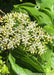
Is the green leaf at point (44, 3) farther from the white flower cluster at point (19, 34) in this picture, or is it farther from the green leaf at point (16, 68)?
the green leaf at point (16, 68)

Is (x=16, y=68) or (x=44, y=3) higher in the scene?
(x=44, y=3)

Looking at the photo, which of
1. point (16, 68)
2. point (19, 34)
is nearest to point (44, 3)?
point (19, 34)

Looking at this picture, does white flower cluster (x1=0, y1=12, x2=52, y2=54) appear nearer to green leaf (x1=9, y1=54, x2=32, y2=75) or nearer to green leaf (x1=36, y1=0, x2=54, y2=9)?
green leaf (x1=9, y1=54, x2=32, y2=75)

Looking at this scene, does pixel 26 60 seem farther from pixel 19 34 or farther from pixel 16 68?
pixel 19 34

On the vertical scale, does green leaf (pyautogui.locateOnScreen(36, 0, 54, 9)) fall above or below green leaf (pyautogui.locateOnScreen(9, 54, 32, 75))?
above

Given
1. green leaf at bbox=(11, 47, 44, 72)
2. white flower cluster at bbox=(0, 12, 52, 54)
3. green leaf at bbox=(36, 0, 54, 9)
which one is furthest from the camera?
green leaf at bbox=(36, 0, 54, 9)

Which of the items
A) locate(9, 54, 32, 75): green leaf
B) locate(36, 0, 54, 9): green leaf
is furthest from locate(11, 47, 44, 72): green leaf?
locate(36, 0, 54, 9): green leaf

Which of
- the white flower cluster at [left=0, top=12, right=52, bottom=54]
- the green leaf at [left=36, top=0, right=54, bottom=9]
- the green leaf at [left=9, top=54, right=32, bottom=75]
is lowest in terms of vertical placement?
the green leaf at [left=9, top=54, right=32, bottom=75]

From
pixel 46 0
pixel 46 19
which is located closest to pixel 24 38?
pixel 46 19
